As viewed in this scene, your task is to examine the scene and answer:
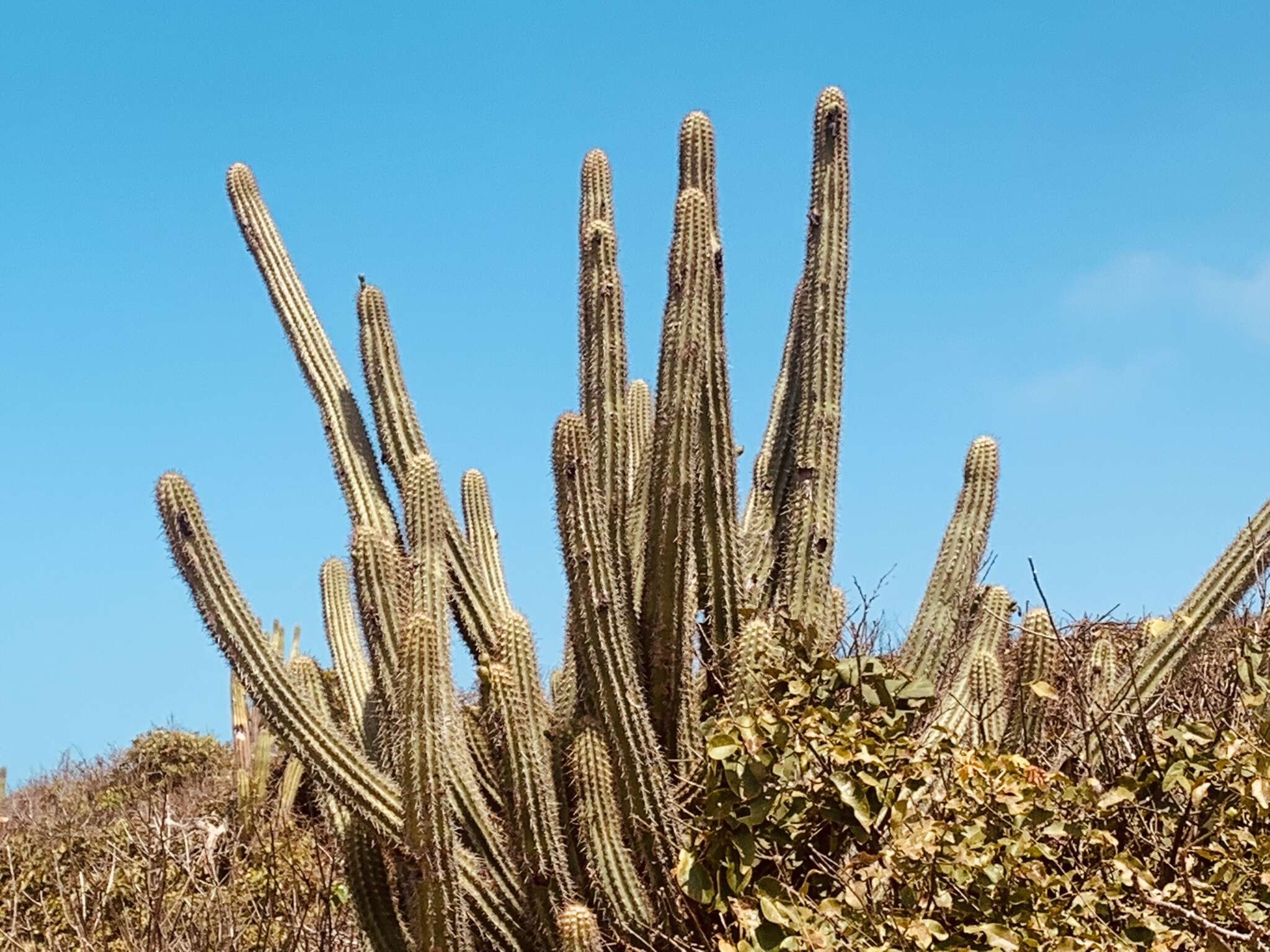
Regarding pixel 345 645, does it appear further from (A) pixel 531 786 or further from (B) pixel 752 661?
(B) pixel 752 661

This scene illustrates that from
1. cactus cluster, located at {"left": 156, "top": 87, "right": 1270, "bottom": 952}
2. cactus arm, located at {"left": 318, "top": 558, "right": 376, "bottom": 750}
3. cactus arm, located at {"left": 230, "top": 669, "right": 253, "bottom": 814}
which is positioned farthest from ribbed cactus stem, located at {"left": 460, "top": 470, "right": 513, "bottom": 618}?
cactus arm, located at {"left": 230, "top": 669, "right": 253, "bottom": 814}

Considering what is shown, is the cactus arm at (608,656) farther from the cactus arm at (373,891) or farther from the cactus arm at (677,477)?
the cactus arm at (373,891)

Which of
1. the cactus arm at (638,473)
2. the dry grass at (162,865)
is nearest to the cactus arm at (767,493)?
the cactus arm at (638,473)

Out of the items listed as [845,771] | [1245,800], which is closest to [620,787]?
[845,771]

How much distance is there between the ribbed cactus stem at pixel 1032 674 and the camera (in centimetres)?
605

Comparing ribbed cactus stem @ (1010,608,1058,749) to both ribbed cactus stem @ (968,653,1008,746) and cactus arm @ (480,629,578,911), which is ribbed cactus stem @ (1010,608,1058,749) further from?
cactus arm @ (480,629,578,911)

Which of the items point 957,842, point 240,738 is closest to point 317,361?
point 957,842

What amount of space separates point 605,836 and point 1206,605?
3007mm

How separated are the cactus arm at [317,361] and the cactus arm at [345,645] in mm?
594

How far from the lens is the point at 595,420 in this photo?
→ 6.18 meters

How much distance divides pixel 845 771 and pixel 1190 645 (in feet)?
7.54

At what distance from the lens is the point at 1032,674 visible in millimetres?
6082

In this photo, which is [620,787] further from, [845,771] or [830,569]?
[830,569]

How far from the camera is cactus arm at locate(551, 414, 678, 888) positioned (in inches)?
217
